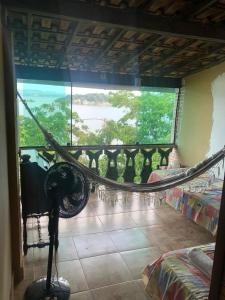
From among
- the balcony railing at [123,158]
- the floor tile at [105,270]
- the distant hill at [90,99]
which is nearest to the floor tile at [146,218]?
the floor tile at [105,270]

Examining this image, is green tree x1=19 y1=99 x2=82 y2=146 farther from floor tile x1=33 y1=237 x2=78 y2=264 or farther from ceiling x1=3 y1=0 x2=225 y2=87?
floor tile x1=33 y1=237 x2=78 y2=264

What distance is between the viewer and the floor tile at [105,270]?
6.27 ft

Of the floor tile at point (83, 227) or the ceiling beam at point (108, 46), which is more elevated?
the ceiling beam at point (108, 46)

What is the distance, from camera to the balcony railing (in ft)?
13.0

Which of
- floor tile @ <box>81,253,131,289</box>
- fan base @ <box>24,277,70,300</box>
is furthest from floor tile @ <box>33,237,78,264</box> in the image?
fan base @ <box>24,277,70,300</box>

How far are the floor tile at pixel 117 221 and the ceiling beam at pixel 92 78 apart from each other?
7.13 feet

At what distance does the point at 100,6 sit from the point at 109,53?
123cm

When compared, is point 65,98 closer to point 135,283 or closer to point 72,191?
→ point 72,191

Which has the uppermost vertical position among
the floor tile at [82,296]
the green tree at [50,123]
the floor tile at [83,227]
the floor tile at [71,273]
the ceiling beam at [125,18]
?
the ceiling beam at [125,18]

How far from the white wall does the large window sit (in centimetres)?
98

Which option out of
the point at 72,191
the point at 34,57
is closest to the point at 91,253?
the point at 72,191

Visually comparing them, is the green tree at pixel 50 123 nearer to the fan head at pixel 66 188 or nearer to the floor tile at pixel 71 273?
the floor tile at pixel 71 273

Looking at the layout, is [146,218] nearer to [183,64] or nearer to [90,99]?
[90,99]

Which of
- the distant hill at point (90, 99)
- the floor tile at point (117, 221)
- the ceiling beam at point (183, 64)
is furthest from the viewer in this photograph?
the distant hill at point (90, 99)
